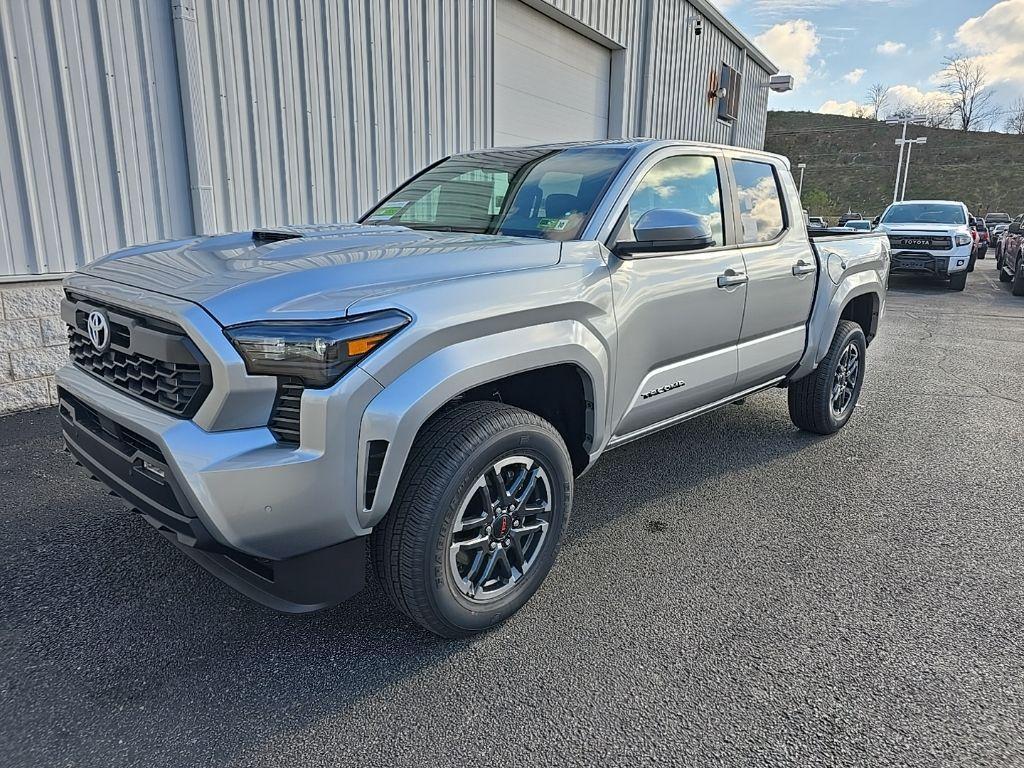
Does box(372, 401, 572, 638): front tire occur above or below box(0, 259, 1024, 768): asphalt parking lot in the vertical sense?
above

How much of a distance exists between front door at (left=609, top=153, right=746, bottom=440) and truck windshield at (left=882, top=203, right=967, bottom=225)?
45.3 ft

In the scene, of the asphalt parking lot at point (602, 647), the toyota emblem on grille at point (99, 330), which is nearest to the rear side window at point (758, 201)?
the asphalt parking lot at point (602, 647)

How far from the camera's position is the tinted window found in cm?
326

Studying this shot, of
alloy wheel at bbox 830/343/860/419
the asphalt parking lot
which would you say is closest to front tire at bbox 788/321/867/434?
alloy wheel at bbox 830/343/860/419

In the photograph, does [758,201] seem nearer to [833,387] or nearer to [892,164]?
[833,387]

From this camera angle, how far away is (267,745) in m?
2.04

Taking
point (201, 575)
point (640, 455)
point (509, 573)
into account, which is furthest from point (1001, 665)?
point (201, 575)

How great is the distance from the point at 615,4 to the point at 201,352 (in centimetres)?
1137

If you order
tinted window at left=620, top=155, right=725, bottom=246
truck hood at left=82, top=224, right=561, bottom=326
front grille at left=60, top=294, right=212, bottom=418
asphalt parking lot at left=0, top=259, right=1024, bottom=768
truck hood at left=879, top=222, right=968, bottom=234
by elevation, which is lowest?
asphalt parking lot at left=0, top=259, right=1024, bottom=768

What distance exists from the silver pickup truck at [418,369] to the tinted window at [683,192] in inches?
0.5

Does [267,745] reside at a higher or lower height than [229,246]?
lower

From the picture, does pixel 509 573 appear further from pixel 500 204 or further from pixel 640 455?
pixel 640 455

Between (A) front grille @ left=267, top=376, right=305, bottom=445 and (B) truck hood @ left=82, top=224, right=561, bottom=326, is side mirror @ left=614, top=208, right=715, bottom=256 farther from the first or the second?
(A) front grille @ left=267, top=376, right=305, bottom=445

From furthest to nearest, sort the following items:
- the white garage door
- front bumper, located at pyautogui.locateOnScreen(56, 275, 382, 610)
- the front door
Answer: the white garage door → the front door → front bumper, located at pyautogui.locateOnScreen(56, 275, 382, 610)
